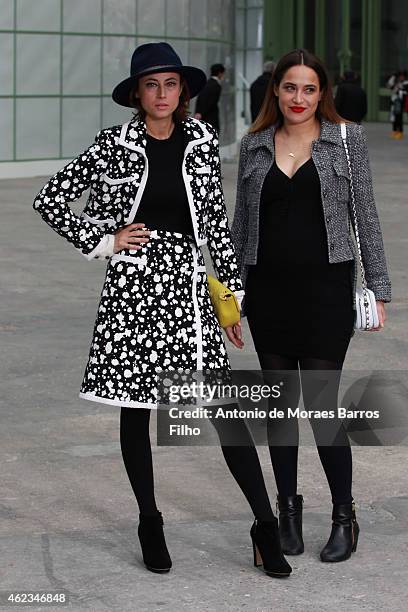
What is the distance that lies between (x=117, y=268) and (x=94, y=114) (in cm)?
2063

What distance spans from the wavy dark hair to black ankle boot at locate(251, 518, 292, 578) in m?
1.42

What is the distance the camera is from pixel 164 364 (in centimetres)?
494

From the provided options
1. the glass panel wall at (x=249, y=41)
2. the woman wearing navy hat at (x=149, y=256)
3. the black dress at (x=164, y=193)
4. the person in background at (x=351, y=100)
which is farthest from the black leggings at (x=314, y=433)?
the glass panel wall at (x=249, y=41)

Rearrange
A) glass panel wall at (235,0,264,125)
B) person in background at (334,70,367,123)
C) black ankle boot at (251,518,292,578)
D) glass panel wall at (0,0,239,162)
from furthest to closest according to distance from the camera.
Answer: glass panel wall at (235,0,264,125), glass panel wall at (0,0,239,162), person in background at (334,70,367,123), black ankle boot at (251,518,292,578)

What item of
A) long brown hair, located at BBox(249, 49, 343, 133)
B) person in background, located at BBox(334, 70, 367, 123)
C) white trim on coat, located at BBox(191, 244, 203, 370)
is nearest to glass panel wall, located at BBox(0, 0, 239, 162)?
person in background, located at BBox(334, 70, 367, 123)

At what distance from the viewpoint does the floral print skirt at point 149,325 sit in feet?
16.1

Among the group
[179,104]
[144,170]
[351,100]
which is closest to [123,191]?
[144,170]

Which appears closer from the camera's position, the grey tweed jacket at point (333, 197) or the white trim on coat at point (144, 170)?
the white trim on coat at point (144, 170)

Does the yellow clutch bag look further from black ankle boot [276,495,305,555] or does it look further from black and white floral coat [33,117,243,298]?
black ankle boot [276,495,305,555]

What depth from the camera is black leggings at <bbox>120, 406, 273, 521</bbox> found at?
4.92 m

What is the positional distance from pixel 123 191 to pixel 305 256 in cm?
68

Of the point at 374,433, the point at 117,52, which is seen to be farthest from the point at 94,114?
the point at 374,433

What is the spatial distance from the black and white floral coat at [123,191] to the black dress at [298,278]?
15 cm

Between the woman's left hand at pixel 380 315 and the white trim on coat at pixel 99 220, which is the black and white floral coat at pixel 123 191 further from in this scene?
the woman's left hand at pixel 380 315
